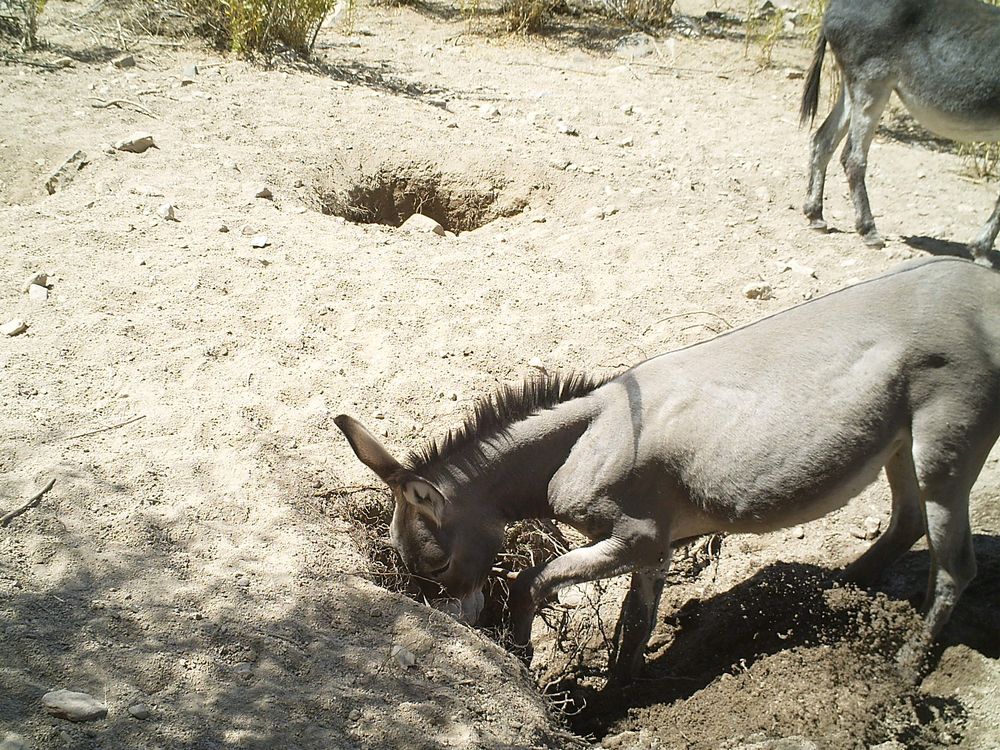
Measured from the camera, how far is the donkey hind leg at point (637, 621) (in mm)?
3924

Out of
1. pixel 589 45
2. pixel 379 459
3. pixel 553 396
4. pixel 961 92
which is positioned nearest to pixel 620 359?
pixel 553 396

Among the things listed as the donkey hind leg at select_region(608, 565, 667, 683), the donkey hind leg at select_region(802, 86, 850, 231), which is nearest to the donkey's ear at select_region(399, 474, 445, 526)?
the donkey hind leg at select_region(608, 565, 667, 683)

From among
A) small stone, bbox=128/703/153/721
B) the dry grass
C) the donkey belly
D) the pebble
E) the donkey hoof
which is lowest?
small stone, bbox=128/703/153/721

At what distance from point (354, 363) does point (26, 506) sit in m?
1.95

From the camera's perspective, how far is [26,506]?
3371 mm

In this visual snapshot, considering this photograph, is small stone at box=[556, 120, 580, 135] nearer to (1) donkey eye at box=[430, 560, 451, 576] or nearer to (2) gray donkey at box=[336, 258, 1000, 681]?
(2) gray donkey at box=[336, 258, 1000, 681]

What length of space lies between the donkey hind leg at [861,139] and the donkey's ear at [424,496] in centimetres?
478

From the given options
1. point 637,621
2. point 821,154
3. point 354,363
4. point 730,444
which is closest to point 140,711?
point 637,621

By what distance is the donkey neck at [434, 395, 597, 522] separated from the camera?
3727 mm

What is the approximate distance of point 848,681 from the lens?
3600 millimetres

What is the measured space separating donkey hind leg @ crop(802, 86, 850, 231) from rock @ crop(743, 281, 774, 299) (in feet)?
4.75

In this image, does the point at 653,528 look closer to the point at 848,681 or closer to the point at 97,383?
the point at 848,681

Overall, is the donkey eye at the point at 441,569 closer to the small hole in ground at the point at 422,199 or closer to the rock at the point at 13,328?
the rock at the point at 13,328

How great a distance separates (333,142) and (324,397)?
336 cm
